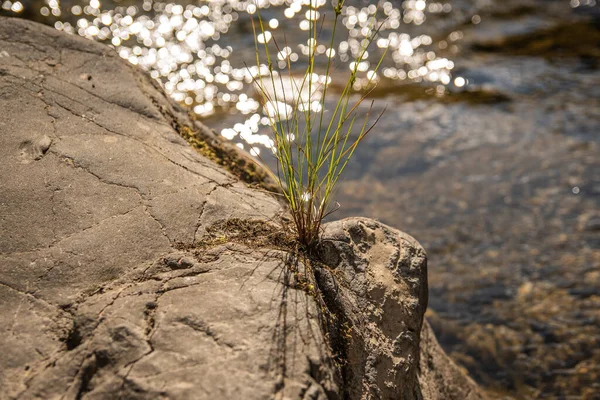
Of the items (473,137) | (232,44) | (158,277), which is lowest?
(158,277)

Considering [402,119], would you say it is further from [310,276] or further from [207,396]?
[207,396]

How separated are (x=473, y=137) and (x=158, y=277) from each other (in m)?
4.32

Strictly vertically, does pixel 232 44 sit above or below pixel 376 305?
above

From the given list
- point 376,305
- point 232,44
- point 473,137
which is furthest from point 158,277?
point 232,44

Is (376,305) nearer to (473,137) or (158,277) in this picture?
(158,277)

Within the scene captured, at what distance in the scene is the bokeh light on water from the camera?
20.1ft

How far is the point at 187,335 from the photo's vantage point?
1.91 meters

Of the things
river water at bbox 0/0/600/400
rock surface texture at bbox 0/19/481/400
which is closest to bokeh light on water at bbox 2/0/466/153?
river water at bbox 0/0/600/400

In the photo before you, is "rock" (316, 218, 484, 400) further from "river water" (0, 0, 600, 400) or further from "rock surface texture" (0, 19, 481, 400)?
"river water" (0, 0, 600, 400)

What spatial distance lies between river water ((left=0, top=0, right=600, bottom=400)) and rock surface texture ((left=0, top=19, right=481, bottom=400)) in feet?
3.42

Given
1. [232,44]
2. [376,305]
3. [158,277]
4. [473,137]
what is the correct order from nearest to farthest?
[158,277]
[376,305]
[473,137]
[232,44]

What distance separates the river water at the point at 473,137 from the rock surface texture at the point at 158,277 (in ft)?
3.42

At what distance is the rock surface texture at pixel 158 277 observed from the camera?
184 cm

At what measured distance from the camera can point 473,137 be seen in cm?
573
